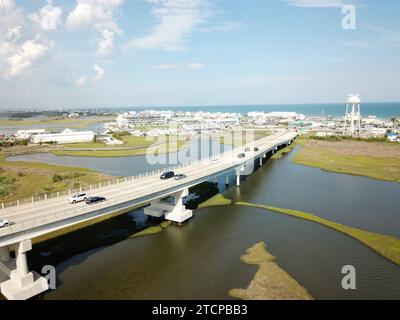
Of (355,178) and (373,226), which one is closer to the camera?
(373,226)

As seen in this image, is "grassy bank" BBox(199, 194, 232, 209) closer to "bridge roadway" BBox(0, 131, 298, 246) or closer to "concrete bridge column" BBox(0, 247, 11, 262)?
"bridge roadway" BBox(0, 131, 298, 246)

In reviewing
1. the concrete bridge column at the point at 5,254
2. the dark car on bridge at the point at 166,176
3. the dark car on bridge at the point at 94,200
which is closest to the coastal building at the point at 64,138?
the dark car on bridge at the point at 166,176

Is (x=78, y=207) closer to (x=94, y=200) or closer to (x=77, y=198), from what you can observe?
(x=94, y=200)

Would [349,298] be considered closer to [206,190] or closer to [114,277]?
[114,277]

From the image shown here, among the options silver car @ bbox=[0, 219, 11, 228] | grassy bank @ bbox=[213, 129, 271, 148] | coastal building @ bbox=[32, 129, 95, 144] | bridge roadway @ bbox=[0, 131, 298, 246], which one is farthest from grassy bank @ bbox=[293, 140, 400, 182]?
coastal building @ bbox=[32, 129, 95, 144]

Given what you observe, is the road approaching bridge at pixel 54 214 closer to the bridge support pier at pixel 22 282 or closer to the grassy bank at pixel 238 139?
the bridge support pier at pixel 22 282

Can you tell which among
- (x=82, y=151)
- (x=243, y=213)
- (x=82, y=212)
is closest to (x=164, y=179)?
(x=243, y=213)

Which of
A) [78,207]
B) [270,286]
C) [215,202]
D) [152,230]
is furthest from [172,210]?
[270,286]
